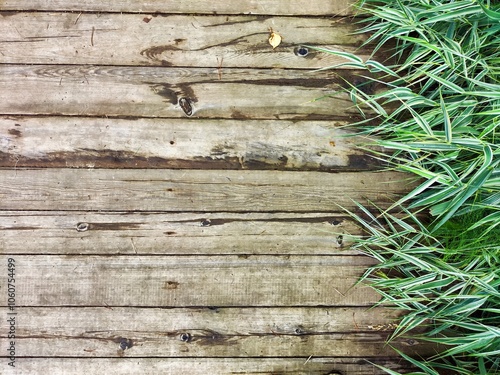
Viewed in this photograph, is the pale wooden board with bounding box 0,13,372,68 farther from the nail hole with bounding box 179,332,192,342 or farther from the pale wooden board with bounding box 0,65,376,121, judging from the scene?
the nail hole with bounding box 179,332,192,342

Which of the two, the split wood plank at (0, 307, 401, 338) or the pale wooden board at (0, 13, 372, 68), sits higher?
the pale wooden board at (0, 13, 372, 68)

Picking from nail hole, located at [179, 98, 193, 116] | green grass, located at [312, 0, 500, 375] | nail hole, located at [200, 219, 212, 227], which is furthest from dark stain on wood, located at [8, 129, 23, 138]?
green grass, located at [312, 0, 500, 375]

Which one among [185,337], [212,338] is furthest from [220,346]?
[185,337]

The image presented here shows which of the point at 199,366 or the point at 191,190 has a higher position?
the point at 191,190

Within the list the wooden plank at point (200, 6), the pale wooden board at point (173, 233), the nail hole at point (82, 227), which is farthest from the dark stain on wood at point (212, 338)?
the wooden plank at point (200, 6)

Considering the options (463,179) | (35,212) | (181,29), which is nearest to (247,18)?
(181,29)

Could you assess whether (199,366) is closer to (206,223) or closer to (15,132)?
(206,223)

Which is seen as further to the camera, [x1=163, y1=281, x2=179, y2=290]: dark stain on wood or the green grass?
[x1=163, y1=281, x2=179, y2=290]: dark stain on wood
